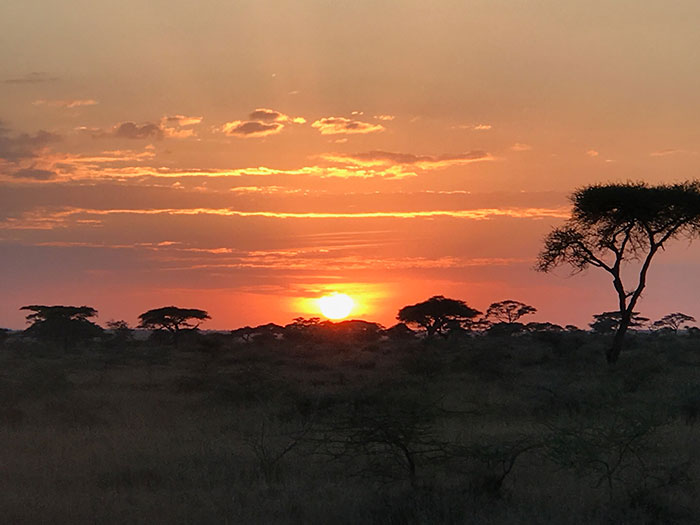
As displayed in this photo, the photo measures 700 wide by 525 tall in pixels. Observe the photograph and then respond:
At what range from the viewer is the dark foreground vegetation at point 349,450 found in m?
10.6

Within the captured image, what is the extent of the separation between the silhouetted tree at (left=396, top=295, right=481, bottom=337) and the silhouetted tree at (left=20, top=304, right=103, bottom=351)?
30026mm

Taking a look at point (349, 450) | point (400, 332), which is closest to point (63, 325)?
point (400, 332)

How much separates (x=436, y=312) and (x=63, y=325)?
1375 inches

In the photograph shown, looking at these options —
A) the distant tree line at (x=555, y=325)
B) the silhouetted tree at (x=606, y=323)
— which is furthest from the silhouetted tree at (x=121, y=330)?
the silhouetted tree at (x=606, y=323)

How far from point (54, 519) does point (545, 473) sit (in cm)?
739

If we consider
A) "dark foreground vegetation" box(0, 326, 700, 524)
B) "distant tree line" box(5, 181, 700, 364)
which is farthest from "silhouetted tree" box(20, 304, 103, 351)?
"dark foreground vegetation" box(0, 326, 700, 524)

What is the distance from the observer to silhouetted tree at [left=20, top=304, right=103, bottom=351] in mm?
74375

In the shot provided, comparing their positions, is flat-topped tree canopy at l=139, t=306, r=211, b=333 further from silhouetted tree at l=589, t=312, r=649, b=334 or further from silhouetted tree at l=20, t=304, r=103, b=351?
silhouetted tree at l=589, t=312, r=649, b=334

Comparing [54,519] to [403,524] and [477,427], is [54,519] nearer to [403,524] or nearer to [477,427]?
[403,524]

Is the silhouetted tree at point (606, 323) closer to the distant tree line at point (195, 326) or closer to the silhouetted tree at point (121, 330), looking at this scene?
the distant tree line at point (195, 326)

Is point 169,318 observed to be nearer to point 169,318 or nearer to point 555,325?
point 169,318

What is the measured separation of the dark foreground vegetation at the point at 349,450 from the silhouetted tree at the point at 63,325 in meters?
47.4

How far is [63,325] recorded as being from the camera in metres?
75.1

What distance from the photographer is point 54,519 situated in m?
10.0
